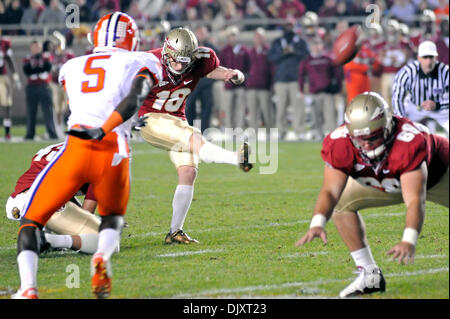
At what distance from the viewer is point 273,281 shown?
4809 mm

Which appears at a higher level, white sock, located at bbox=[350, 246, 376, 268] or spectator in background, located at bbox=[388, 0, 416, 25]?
spectator in background, located at bbox=[388, 0, 416, 25]

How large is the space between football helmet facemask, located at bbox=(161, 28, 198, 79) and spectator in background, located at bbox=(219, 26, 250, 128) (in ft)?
27.6

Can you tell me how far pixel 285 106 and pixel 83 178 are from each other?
10.6m

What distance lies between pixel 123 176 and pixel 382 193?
53.6 inches

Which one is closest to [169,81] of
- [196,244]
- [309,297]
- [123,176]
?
[196,244]

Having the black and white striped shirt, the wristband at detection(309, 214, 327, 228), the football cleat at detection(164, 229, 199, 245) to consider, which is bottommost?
the football cleat at detection(164, 229, 199, 245)

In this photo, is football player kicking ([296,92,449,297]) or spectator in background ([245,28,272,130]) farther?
spectator in background ([245,28,272,130])

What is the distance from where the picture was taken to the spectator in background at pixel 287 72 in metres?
14.6

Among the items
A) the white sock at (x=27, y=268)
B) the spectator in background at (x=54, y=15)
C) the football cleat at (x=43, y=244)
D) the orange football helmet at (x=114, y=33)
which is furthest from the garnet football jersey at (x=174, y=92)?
the spectator in background at (x=54, y=15)

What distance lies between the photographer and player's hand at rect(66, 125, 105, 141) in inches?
167

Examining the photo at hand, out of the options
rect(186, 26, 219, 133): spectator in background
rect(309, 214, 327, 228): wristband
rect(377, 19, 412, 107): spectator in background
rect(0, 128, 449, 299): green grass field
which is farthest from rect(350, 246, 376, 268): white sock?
rect(377, 19, 412, 107): spectator in background

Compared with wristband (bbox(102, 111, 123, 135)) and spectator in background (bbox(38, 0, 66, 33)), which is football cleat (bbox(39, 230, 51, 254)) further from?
spectator in background (bbox(38, 0, 66, 33))

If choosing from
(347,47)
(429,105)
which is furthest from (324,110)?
(347,47)
